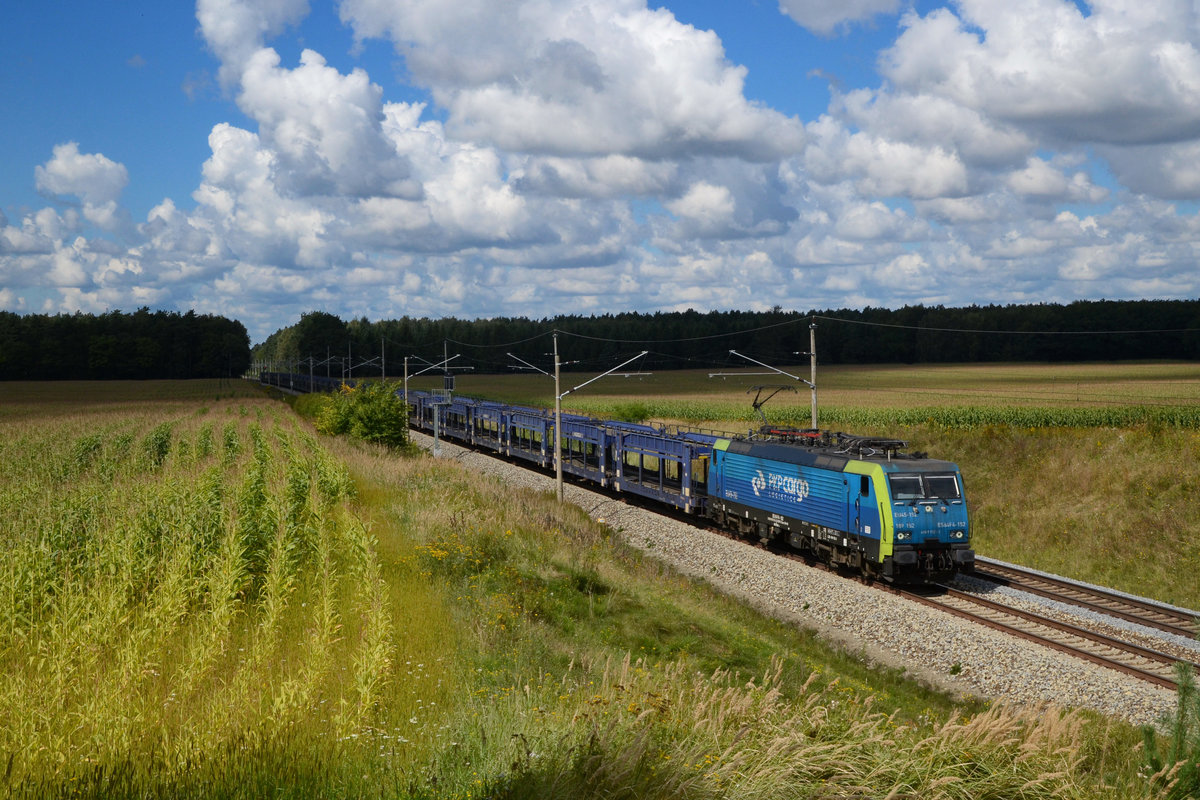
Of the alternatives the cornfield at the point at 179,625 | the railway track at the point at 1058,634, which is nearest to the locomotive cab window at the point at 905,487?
the railway track at the point at 1058,634

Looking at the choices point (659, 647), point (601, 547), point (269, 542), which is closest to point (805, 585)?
point (601, 547)

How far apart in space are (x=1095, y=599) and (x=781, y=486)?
844cm

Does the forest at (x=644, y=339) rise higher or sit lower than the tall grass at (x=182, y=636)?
higher

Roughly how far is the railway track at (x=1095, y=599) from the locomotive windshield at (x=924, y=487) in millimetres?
3343

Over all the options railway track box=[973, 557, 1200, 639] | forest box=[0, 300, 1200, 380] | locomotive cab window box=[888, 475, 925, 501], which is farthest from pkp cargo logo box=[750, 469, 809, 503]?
forest box=[0, 300, 1200, 380]

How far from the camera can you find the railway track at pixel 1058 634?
53.1ft

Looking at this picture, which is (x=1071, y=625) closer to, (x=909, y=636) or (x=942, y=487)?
(x=909, y=636)

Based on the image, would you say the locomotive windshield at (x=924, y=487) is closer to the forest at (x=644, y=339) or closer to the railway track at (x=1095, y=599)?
the railway track at (x=1095, y=599)

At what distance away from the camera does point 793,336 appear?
138 meters

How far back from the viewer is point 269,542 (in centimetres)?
1552

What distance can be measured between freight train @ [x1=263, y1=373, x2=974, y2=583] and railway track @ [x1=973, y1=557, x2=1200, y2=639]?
2.06 m

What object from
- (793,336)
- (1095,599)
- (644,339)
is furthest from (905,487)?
(644,339)

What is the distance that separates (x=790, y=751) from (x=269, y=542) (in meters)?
11.0

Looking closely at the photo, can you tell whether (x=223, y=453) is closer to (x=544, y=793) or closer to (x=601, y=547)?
(x=601, y=547)
